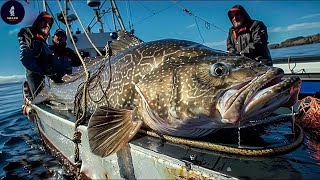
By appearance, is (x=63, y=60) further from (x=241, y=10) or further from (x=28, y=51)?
(x=241, y=10)

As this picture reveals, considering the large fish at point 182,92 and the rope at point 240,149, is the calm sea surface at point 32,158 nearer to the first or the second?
the rope at point 240,149

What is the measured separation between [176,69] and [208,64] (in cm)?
32

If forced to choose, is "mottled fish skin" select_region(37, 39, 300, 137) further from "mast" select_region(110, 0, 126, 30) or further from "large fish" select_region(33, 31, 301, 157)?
"mast" select_region(110, 0, 126, 30)

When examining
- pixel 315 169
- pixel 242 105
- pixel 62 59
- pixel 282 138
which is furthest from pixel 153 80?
pixel 62 59

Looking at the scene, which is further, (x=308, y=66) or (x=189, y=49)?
(x=308, y=66)

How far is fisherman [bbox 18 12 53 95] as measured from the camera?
6.17 m

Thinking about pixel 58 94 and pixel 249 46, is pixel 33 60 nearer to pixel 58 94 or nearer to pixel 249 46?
pixel 58 94

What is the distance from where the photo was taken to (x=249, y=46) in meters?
5.41

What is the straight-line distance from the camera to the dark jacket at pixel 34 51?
614cm

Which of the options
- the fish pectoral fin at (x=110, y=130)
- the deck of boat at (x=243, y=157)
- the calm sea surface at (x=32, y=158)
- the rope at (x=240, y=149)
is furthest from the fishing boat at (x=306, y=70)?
the fish pectoral fin at (x=110, y=130)

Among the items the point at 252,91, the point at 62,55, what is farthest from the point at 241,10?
the point at 62,55

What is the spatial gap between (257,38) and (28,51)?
491 centimetres

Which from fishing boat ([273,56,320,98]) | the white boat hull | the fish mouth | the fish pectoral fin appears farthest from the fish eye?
fishing boat ([273,56,320,98])

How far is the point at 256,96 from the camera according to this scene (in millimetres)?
2035
